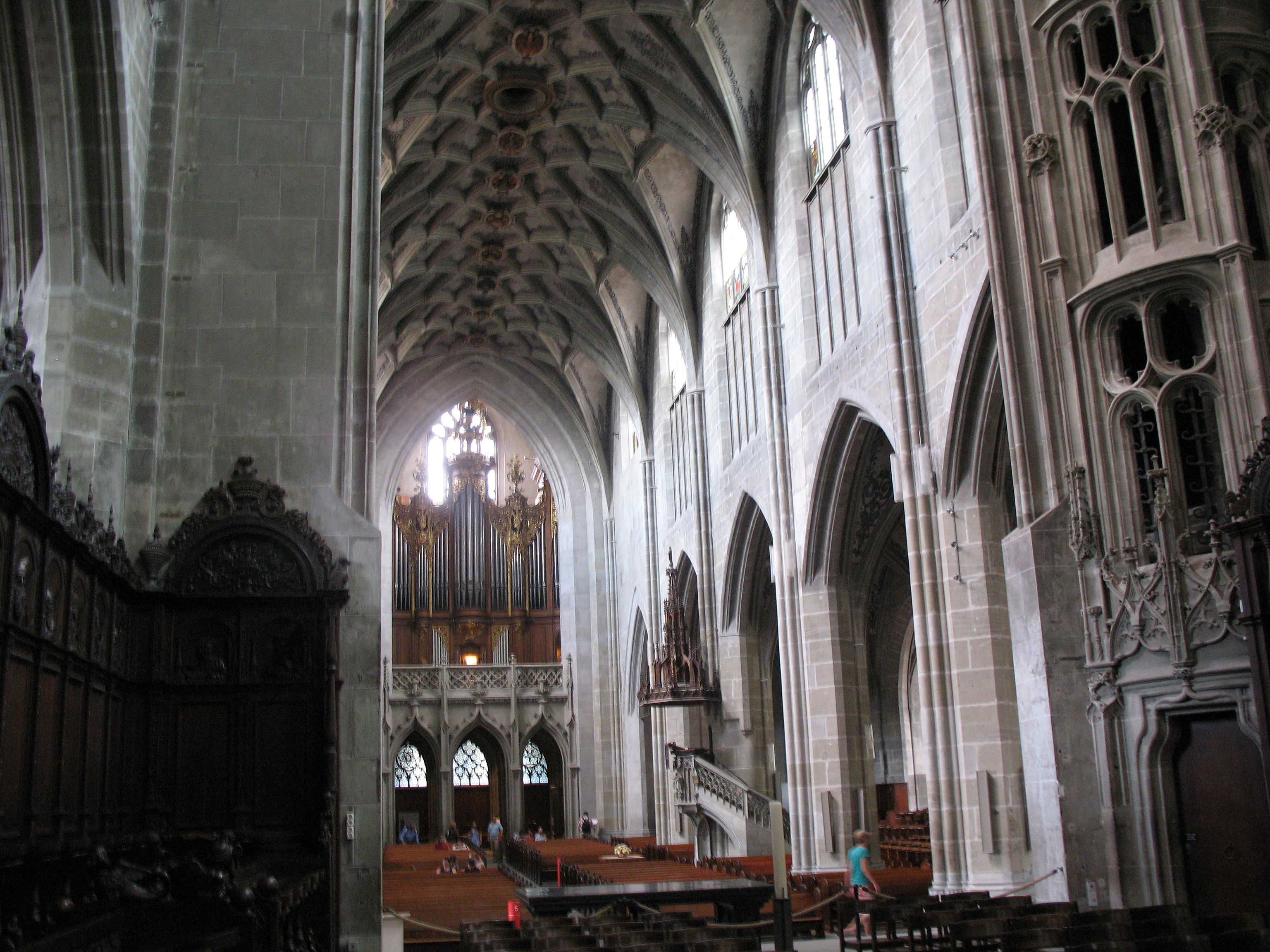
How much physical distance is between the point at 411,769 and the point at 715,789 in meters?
14.5

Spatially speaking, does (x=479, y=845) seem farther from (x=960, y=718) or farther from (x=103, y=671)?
(x=103, y=671)

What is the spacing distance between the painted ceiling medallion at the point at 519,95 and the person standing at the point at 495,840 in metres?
17.0

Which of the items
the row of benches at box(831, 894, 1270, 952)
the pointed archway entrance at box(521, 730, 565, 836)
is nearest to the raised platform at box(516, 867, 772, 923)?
the row of benches at box(831, 894, 1270, 952)

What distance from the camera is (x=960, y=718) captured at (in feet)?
41.0

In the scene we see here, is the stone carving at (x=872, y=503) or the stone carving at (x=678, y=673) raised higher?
the stone carving at (x=872, y=503)

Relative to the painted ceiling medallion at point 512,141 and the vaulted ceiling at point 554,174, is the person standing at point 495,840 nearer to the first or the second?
the vaulted ceiling at point 554,174

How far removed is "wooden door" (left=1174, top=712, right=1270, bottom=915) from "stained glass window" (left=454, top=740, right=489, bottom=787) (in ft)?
86.1

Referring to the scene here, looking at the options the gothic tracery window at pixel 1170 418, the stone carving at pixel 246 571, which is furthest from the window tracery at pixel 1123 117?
the stone carving at pixel 246 571

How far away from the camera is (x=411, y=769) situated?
3278 cm

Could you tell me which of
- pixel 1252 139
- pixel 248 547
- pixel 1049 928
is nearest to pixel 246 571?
pixel 248 547

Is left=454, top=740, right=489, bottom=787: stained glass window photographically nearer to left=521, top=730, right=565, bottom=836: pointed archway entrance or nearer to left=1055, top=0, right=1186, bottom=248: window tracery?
left=521, top=730, right=565, bottom=836: pointed archway entrance

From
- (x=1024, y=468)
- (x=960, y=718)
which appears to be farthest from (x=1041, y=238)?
(x=960, y=718)

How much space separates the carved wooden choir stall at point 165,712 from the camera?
637cm

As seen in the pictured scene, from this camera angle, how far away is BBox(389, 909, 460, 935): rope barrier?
33.0ft
